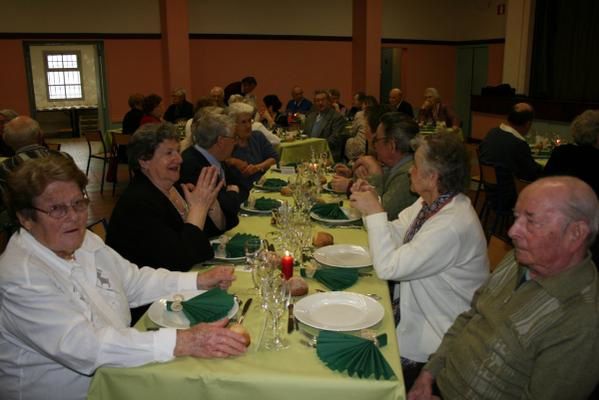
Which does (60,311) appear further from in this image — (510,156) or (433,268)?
(510,156)

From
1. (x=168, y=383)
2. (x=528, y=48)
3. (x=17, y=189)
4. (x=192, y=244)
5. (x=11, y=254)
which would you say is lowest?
(x=168, y=383)

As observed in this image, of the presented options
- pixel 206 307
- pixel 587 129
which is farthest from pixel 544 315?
pixel 587 129

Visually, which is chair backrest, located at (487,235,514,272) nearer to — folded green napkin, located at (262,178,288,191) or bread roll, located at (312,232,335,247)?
bread roll, located at (312,232,335,247)

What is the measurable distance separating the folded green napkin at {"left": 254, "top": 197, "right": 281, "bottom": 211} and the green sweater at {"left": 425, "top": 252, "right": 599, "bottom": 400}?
181 cm

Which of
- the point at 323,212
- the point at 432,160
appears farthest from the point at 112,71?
the point at 432,160

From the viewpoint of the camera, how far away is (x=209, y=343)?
1715mm

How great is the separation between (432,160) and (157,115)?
657 cm

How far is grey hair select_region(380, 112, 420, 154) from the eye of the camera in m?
3.45

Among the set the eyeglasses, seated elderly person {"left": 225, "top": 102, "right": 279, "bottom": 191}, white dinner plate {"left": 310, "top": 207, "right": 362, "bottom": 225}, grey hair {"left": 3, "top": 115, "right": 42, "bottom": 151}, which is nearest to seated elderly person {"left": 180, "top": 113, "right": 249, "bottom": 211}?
white dinner plate {"left": 310, "top": 207, "right": 362, "bottom": 225}

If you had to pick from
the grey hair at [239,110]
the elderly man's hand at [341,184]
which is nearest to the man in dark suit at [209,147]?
the elderly man's hand at [341,184]

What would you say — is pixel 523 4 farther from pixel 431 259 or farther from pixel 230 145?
pixel 431 259

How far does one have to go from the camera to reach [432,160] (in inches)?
94.7

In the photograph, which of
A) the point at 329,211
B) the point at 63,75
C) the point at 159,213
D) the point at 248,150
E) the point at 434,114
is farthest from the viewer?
the point at 63,75

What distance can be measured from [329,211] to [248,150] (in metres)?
2.66
